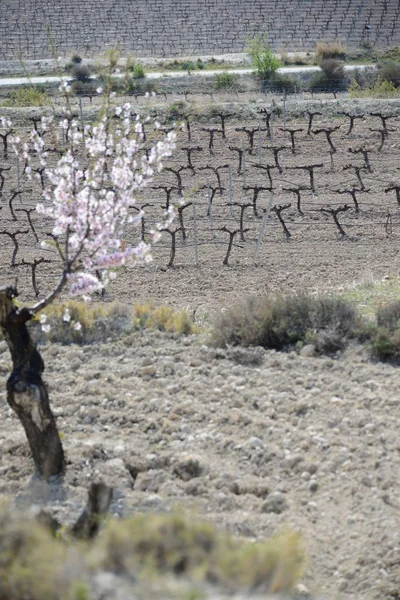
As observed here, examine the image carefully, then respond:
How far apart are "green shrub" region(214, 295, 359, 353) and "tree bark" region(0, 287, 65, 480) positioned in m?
3.14

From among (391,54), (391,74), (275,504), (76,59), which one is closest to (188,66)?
(76,59)

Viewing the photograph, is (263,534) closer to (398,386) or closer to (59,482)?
(59,482)

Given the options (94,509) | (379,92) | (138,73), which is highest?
(138,73)

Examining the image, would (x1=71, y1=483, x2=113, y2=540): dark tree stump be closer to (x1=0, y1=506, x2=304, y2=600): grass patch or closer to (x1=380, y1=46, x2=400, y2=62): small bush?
(x1=0, y1=506, x2=304, y2=600): grass patch

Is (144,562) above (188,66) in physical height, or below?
below

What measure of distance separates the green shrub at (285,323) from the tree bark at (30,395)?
10.3 feet

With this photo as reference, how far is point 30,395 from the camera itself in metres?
7.18

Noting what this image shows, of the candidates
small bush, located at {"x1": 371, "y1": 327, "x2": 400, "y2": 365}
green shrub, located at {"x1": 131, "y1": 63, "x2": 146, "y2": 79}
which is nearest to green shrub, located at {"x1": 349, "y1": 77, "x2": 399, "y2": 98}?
green shrub, located at {"x1": 131, "y1": 63, "x2": 146, "y2": 79}

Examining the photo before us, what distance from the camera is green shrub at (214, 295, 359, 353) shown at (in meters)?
10.1

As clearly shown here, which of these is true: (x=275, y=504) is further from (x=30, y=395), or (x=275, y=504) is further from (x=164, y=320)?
(x=164, y=320)

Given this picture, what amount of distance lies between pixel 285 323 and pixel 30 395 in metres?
3.79

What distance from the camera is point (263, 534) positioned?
633 cm

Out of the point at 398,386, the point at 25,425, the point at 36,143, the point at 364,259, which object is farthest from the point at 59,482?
the point at 364,259

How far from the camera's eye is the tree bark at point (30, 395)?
719cm
